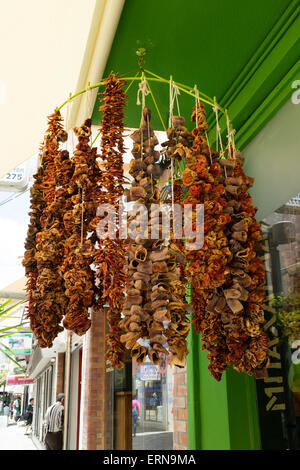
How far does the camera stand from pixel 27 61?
1.88 meters

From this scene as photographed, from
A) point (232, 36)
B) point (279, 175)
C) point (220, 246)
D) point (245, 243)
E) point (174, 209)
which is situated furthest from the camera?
point (279, 175)

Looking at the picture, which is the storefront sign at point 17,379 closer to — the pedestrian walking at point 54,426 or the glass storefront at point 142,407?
the pedestrian walking at point 54,426

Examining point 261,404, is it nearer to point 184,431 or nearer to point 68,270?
point 184,431

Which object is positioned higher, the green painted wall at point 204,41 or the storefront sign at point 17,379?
the green painted wall at point 204,41

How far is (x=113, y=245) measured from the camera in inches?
52.1

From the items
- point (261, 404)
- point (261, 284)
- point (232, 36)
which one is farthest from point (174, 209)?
point (261, 404)

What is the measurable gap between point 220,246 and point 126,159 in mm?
2292

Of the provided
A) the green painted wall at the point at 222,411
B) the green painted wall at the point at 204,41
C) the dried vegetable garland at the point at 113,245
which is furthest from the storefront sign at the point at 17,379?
the dried vegetable garland at the point at 113,245

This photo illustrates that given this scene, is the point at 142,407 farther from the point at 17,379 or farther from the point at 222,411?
the point at 17,379

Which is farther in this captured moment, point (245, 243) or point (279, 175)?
point (279, 175)

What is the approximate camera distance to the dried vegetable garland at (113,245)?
129cm

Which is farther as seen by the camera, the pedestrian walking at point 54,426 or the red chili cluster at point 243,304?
the pedestrian walking at point 54,426

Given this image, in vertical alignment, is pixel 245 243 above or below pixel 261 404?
above

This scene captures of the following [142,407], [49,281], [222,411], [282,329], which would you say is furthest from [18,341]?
[49,281]
